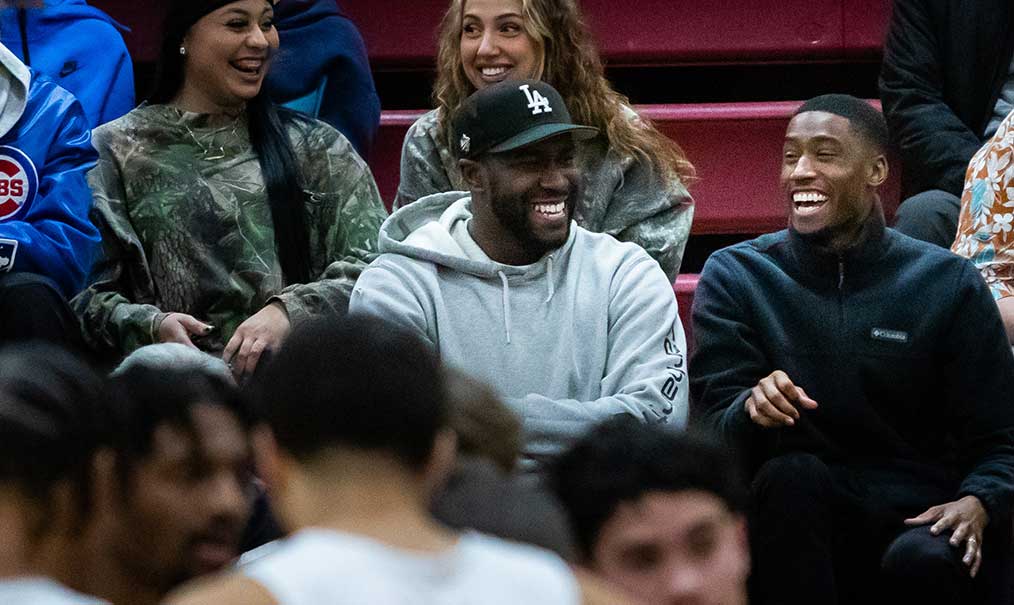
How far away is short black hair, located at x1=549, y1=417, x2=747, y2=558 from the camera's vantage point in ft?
6.68

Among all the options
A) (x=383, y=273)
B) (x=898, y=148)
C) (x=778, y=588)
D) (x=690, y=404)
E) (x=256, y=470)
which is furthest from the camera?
(x=898, y=148)

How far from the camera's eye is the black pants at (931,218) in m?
3.81

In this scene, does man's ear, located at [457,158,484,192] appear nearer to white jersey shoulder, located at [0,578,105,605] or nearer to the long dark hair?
the long dark hair

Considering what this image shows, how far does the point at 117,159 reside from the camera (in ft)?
11.6

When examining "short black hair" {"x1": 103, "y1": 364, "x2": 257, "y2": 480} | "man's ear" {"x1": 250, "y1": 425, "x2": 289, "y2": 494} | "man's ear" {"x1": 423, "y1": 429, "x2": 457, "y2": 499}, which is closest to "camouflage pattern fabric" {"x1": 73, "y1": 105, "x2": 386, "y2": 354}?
"short black hair" {"x1": 103, "y1": 364, "x2": 257, "y2": 480}

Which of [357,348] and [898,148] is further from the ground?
[357,348]

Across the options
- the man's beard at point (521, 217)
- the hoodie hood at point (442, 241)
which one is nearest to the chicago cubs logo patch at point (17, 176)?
the hoodie hood at point (442, 241)

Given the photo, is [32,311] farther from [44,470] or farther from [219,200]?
[44,470]

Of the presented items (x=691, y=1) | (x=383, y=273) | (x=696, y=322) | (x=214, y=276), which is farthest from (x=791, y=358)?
(x=691, y=1)

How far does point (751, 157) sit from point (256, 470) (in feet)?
7.78

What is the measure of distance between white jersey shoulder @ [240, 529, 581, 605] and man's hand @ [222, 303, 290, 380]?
171cm

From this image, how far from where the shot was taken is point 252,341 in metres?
3.26

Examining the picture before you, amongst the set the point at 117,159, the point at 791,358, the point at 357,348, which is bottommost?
the point at 791,358

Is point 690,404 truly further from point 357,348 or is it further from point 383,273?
point 357,348
